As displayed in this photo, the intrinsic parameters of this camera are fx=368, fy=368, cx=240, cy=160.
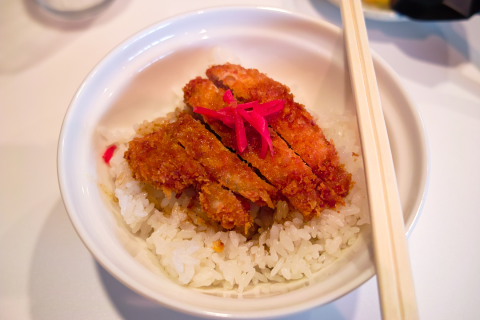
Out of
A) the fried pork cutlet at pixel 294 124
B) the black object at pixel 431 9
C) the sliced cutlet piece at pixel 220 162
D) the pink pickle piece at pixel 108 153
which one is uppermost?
the black object at pixel 431 9

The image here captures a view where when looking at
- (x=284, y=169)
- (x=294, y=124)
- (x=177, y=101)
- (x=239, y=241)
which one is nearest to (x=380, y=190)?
(x=284, y=169)

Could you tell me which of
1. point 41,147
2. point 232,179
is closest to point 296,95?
point 232,179

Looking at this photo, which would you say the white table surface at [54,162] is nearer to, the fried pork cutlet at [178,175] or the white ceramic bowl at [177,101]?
the white ceramic bowl at [177,101]

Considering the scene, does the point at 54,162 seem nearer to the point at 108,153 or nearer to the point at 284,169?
the point at 108,153

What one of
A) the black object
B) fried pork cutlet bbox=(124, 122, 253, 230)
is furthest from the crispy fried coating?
the black object

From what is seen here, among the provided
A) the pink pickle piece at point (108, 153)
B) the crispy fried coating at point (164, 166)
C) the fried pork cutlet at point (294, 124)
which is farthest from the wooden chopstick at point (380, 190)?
the pink pickle piece at point (108, 153)

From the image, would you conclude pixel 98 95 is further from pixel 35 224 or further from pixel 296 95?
pixel 296 95
